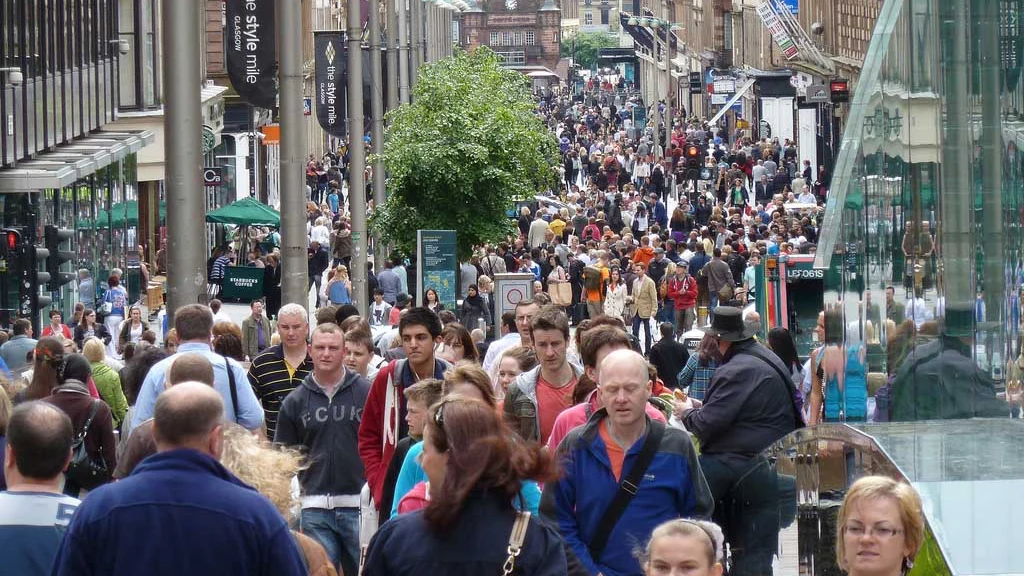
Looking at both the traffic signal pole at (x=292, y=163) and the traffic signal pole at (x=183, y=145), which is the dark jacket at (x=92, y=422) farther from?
the traffic signal pole at (x=292, y=163)

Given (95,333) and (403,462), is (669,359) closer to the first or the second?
(95,333)

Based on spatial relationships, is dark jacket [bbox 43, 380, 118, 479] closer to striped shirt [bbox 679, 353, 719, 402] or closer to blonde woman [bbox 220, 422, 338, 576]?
blonde woman [bbox 220, 422, 338, 576]

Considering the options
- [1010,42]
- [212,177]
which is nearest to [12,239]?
[1010,42]

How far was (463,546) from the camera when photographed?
5.03 metres

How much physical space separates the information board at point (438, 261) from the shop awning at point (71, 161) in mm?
5130

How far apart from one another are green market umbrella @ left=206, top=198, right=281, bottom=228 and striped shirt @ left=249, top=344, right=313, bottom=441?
29.4 metres

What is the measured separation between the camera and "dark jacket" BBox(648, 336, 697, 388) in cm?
1803

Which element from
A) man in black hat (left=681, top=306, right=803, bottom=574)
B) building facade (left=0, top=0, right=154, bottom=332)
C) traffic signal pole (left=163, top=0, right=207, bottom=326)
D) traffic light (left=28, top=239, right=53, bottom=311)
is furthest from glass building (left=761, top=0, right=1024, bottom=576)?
building facade (left=0, top=0, right=154, bottom=332)

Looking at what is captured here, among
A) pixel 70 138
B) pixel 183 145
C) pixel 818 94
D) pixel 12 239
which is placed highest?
pixel 818 94

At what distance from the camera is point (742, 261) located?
1275 inches

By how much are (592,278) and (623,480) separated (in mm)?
23591

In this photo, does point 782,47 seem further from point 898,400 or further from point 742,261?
point 898,400

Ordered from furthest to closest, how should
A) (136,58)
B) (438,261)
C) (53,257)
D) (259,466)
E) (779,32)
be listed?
(779,32), (136,58), (438,261), (53,257), (259,466)

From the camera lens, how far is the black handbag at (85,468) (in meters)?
9.33
